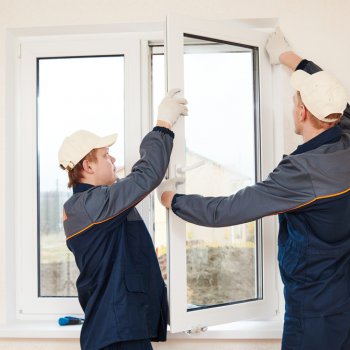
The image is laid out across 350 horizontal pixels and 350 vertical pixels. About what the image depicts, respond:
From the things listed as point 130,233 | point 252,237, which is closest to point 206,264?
point 252,237

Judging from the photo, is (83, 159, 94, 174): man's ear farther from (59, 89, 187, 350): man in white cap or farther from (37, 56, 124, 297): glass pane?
(37, 56, 124, 297): glass pane

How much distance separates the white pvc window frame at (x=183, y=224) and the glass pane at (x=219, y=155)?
0.04 m

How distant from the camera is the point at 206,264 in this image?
2.25 m

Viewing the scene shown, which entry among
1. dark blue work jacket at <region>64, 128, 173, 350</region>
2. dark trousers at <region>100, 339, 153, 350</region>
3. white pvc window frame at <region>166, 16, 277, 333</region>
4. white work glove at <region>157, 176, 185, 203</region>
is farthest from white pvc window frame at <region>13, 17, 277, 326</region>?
dark trousers at <region>100, 339, 153, 350</region>

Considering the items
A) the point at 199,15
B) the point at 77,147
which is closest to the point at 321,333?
the point at 77,147

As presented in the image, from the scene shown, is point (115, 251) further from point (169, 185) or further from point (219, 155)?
point (219, 155)

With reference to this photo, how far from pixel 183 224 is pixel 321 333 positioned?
0.65 meters

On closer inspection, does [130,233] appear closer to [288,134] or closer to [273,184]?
[273,184]

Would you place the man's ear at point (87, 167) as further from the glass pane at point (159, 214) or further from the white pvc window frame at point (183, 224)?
the glass pane at point (159, 214)

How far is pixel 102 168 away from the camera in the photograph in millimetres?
2021

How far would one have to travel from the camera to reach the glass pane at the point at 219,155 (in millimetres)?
2197

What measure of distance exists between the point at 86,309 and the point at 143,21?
4.17ft

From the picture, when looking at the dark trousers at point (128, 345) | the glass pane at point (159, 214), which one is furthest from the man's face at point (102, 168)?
the dark trousers at point (128, 345)

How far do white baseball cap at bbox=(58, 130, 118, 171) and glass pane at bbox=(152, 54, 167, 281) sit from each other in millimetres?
553
